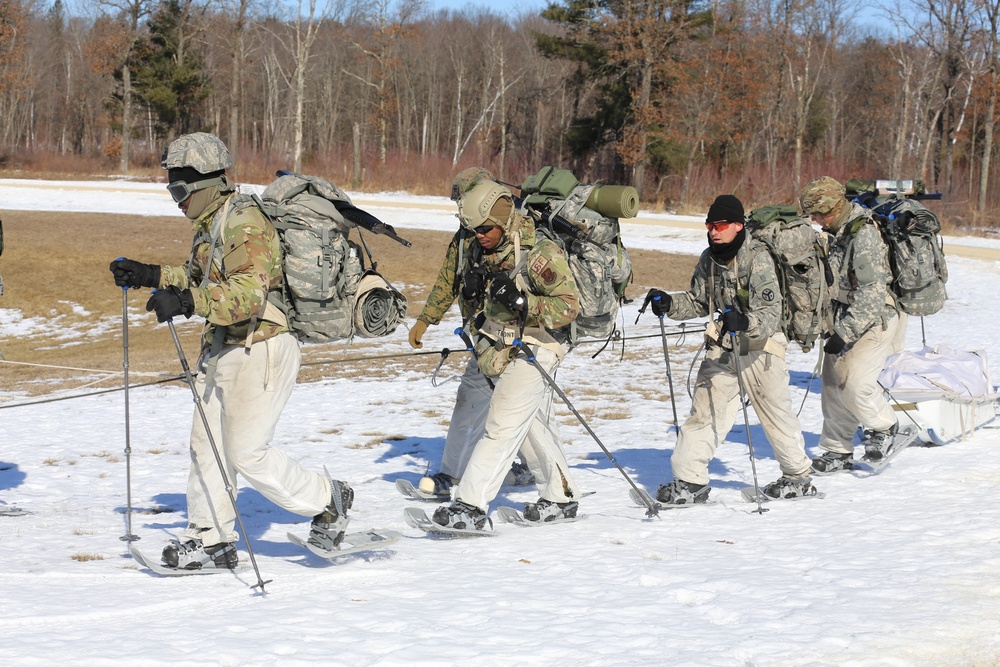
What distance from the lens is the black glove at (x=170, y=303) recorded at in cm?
461

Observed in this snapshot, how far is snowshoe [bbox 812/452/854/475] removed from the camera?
7.82m

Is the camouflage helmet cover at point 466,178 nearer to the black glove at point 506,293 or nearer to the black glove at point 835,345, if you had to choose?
the black glove at point 506,293

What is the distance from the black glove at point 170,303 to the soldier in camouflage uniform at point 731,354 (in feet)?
9.43

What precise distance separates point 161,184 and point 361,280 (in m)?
37.2

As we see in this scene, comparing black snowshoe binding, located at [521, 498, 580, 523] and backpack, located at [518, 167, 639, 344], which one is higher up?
backpack, located at [518, 167, 639, 344]

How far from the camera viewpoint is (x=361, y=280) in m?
5.46

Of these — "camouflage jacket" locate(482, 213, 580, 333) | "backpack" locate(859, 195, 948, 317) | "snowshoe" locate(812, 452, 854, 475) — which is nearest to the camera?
"camouflage jacket" locate(482, 213, 580, 333)

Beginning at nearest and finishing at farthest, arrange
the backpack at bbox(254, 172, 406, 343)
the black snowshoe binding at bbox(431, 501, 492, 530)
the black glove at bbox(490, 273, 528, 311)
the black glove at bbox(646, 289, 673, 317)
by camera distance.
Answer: the backpack at bbox(254, 172, 406, 343)
the black glove at bbox(490, 273, 528, 311)
the black snowshoe binding at bbox(431, 501, 492, 530)
the black glove at bbox(646, 289, 673, 317)

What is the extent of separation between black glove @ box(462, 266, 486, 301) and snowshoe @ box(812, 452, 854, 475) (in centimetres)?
312

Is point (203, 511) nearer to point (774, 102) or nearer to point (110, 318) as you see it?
point (110, 318)

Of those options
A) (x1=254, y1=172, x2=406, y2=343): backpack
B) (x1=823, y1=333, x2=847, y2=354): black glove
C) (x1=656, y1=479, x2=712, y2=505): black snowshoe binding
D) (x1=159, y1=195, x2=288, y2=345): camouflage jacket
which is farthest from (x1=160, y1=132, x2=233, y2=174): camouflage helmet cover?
(x1=823, y1=333, x2=847, y2=354): black glove

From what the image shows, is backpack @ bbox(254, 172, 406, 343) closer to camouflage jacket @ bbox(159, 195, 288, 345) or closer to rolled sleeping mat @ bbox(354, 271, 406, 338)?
rolled sleeping mat @ bbox(354, 271, 406, 338)

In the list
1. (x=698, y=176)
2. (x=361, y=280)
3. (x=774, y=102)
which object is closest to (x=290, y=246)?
(x=361, y=280)

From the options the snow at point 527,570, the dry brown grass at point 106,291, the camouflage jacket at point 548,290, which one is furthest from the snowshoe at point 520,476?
the dry brown grass at point 106,291
